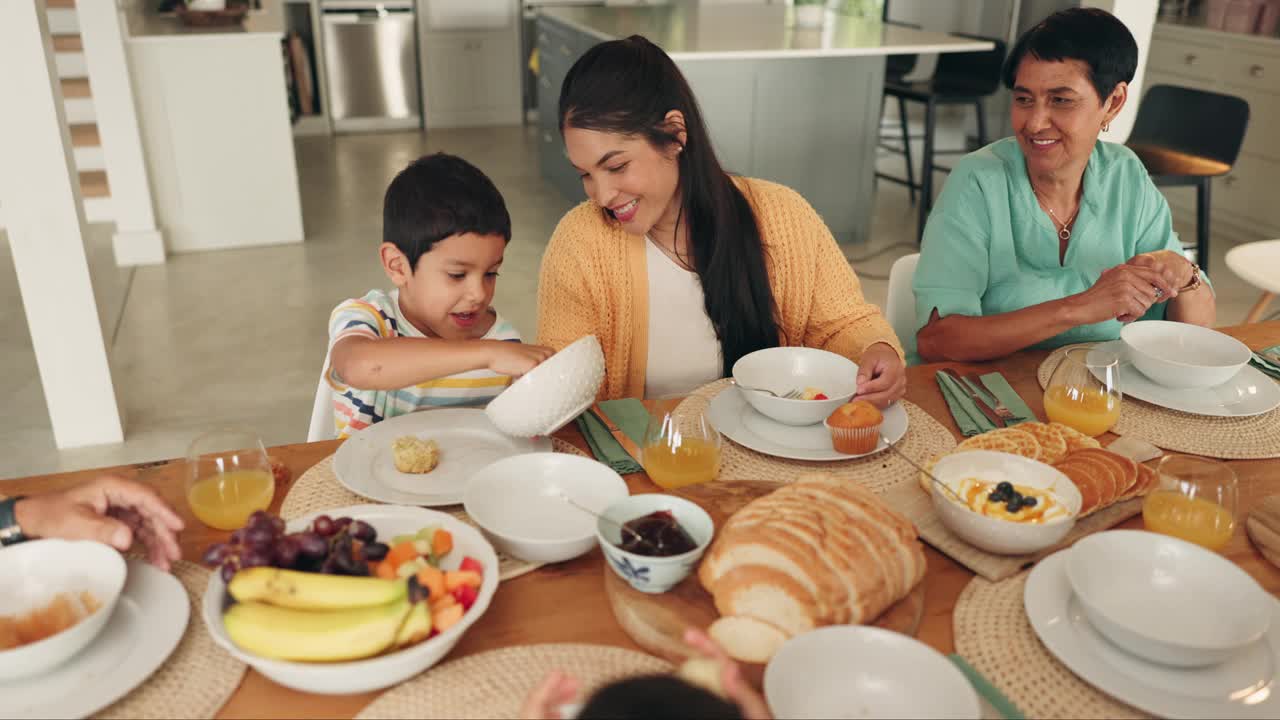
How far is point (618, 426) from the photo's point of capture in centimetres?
136

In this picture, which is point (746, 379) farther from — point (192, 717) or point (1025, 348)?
point (192, 717)

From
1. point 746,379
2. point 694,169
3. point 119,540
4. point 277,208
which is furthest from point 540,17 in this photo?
point 119,540

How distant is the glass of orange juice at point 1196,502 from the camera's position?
1075mm

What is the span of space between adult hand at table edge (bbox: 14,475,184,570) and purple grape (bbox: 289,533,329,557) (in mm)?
199

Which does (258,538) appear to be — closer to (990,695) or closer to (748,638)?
(748,638)

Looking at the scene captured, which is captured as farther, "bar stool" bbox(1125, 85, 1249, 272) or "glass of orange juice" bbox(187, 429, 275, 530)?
"bar stool" bbox(1125, 85, 1249, 272)

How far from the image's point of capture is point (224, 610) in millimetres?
881

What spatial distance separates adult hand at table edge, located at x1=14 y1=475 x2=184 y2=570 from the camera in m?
1.00

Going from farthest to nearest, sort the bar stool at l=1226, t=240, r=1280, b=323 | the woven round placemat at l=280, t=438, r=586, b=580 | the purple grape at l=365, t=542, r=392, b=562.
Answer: the bar stool at l=1226, t=240, r=1280, b=323
the woven round placemat at l=280, t=438, r=586, b=580
the purple grape at l=365, t=542, r=392, b=562

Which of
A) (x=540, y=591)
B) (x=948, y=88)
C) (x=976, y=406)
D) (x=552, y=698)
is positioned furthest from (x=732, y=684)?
(x=948, y=88)

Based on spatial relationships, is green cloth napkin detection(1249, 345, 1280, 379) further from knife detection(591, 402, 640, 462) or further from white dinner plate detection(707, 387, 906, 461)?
knife detection(591, 402, 640, 462)

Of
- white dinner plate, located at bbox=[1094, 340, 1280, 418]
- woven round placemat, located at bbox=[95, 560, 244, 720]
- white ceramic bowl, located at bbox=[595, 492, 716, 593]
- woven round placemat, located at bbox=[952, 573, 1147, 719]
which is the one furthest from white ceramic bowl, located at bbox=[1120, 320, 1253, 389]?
woven round placemat, located at bbox=[95, 560, 244, 720]

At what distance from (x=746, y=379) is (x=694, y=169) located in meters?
0.43

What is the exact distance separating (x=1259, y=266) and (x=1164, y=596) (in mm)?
2363
